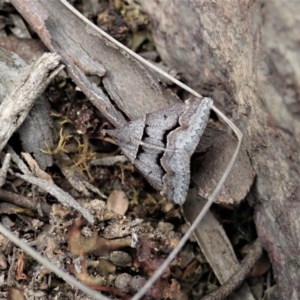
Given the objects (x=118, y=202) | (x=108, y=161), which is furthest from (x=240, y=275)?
(x=108, y=161)

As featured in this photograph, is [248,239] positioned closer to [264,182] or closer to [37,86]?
[264,182]

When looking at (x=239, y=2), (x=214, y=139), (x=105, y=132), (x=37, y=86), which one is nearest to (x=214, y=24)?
(x=239, y=2)

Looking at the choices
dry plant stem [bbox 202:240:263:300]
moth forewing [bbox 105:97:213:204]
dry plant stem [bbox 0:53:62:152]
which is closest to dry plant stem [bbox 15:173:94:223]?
dry plant stem [bbox 0:53:62:152]

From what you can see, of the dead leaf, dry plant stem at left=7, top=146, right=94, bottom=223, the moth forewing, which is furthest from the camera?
the dead leaf

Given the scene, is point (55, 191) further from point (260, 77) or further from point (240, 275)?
point (260, 77)

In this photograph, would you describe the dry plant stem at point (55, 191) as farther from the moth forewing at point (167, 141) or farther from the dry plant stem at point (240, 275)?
the dry plant stem at point (240, 275)

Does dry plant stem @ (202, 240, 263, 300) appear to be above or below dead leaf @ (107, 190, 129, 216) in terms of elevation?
above

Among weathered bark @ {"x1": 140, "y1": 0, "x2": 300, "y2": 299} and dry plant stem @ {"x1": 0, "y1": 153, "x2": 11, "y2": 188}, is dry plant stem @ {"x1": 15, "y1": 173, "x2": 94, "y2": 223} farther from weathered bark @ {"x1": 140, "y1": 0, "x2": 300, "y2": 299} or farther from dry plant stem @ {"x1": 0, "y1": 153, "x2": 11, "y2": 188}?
weathered bark @ {"x1": 140, "y1": 0, "x2": 300, "y2": 299}

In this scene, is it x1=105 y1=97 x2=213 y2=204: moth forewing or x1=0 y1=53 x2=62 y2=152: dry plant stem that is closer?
x1=105 y1=97 x2=213 y2=204: moth forewing
